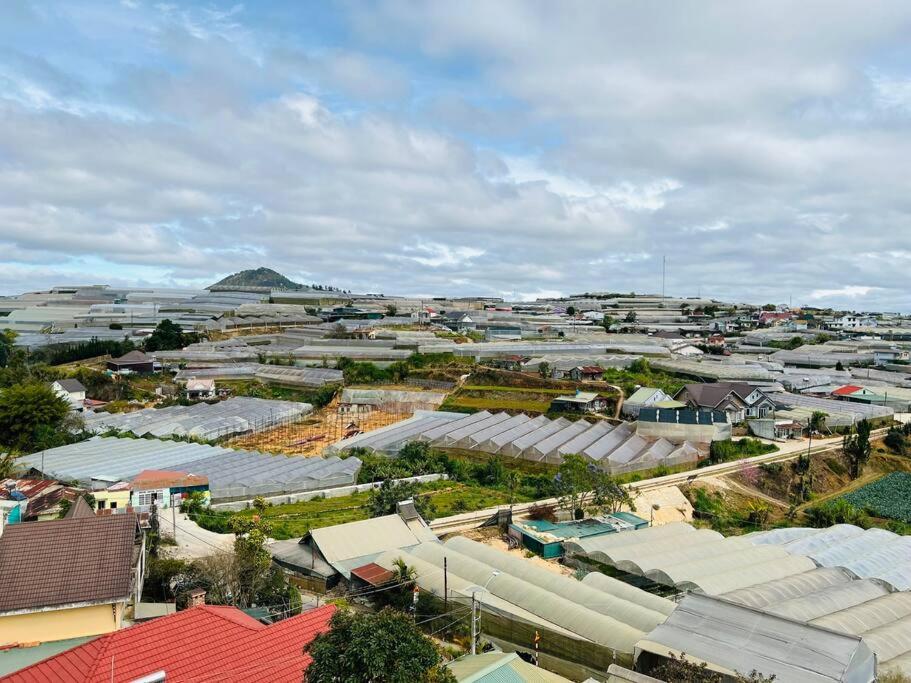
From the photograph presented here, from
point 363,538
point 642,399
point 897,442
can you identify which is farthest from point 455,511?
point 897,442

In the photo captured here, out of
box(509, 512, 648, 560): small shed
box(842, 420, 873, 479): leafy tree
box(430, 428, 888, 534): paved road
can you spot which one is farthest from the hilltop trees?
box(842, 420, 873, 479): leafy tree

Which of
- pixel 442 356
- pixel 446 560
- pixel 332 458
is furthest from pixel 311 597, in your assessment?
pixel 442 356

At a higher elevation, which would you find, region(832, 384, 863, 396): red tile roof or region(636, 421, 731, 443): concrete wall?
region(832, 384, 863, 396): red tile roof

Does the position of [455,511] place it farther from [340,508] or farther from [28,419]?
[28,419]

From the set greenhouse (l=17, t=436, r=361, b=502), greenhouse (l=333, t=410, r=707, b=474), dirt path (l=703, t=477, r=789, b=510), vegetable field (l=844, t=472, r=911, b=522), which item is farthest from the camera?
greenhouse (l=333, t=410, r=707, b=474)

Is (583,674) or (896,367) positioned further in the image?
(896,367)

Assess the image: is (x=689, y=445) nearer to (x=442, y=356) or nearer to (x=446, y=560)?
(x=446, y=560)

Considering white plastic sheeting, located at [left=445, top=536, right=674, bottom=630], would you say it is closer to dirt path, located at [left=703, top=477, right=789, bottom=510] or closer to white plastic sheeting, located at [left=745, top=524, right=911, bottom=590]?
white plastic sheeting, located at [left=745, top=524, right=911, bottom=590]

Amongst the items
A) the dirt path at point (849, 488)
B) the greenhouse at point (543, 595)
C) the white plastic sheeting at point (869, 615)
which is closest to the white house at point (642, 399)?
the dirt path at point (849, 488)
